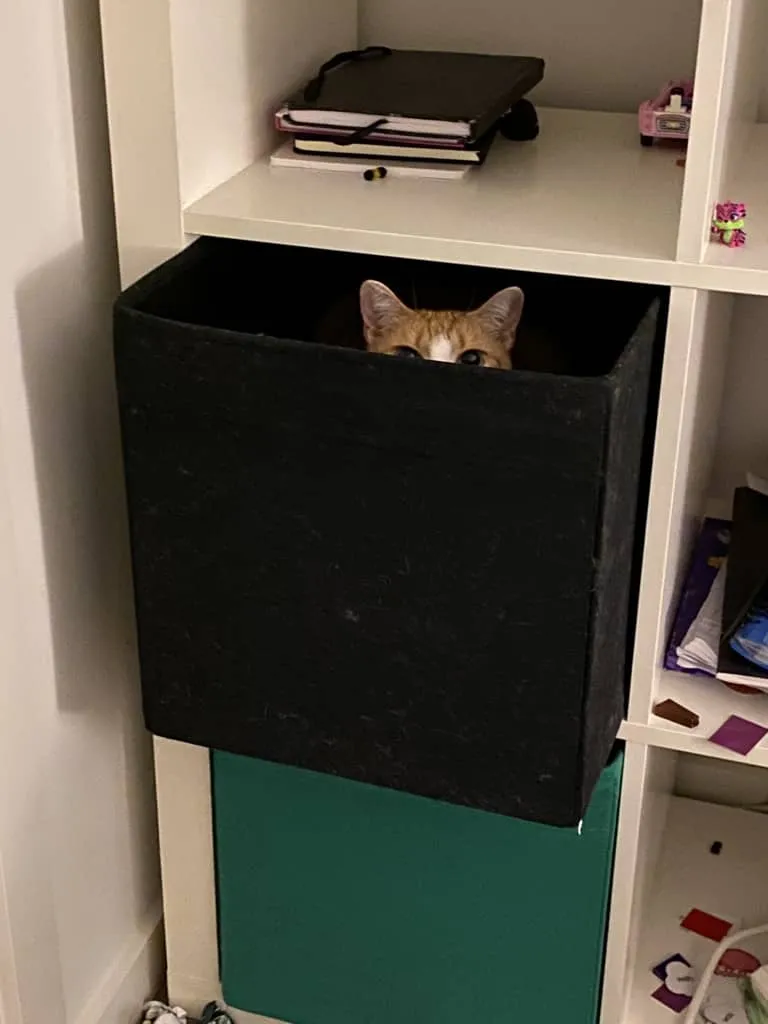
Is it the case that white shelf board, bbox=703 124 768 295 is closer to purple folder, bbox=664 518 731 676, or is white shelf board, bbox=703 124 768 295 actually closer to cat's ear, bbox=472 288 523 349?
cat's ear, bbox=472 288 523 349

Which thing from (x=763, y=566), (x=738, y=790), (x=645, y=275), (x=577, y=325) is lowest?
(x=738, y=790)

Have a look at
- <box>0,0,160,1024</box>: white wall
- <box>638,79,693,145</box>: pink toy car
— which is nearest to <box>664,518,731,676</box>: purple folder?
<box>638,79,693,145</box>: pink toy car

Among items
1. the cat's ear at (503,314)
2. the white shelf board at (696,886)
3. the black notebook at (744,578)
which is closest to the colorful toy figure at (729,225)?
the cat's ear at (503,314)

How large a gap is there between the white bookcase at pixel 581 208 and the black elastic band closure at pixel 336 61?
2 centimetres

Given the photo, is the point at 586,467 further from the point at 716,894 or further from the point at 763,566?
the point at 716,894

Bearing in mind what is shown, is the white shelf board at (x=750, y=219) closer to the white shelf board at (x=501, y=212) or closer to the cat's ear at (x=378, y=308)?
the white shelf board at (x=501, y=212)

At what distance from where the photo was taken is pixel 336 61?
1.26m

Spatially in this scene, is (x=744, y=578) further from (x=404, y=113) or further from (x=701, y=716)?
(x=404, y=113)

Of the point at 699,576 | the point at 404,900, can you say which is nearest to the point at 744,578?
the point at 699,576

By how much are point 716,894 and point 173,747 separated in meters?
0.62

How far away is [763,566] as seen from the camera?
3.97 ft

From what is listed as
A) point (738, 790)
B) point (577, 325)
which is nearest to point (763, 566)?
point (577, 325)

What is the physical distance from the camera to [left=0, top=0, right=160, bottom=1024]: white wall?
3.32 ft

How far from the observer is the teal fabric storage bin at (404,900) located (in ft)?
3.82
